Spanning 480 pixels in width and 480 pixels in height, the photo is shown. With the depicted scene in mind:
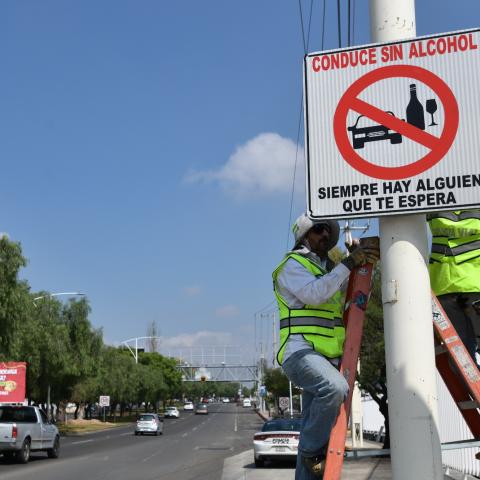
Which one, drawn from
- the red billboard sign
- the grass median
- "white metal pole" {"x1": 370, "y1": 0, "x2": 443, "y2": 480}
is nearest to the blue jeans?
"white metal pole" {"x1": 370, "y1": 0, "x2": 443, "y2": 480}

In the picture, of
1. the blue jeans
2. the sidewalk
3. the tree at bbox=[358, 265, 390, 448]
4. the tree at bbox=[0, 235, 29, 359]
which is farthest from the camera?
the tree at bbox=[0, 235, 29, 359]

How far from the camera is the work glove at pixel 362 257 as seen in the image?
3.29 m

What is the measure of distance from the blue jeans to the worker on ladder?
0.79 meters

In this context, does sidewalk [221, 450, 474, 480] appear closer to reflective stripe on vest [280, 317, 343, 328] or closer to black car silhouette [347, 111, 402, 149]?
reflective stripe on vest [280, 317, 343, 328]

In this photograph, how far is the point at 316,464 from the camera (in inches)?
133

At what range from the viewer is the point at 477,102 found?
9.58 feet

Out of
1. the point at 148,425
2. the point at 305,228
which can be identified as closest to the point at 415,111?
the point at 305,228

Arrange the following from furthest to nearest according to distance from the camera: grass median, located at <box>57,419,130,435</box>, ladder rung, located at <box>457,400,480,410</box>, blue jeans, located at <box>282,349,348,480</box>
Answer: grass median, located at <box>57,419,130,435</box>, ladder rung, located at <box>457,400,480,410</box>, blue jeans, located at <box>282,349,348,480</box>

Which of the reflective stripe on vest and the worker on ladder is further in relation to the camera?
the worker on ladder

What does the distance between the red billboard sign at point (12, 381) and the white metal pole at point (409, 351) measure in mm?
33106

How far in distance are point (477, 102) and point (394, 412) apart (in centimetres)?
128

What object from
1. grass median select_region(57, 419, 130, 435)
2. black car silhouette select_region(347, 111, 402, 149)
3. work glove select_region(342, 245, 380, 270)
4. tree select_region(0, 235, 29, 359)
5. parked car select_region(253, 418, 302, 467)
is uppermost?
tree select_region(0, 235, 29, 359)

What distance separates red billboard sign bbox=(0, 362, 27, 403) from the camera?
113 ft

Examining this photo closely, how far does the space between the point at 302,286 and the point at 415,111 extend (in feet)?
3.27
